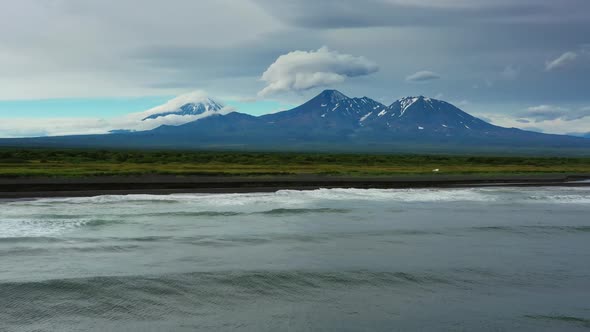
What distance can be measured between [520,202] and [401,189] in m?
11.2

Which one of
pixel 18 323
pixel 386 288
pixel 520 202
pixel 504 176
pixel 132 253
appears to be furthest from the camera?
pixel 504 176

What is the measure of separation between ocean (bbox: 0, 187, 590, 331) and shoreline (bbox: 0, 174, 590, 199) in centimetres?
678

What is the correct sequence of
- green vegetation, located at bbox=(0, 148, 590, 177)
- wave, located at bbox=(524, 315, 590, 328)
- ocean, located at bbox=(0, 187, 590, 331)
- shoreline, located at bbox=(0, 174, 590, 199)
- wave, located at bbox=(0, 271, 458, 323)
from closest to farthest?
wave, located at bbox=(524, 315, 590, 328)
ocean, located at bbox=(0, 187, 590, 331)
wave, located at bbox=(0, 271, 458, 323)
shoreline, located at bbox=(0, 174, 590, 199)
green vegetation, located at bbox=(0, 148, 590, 177)

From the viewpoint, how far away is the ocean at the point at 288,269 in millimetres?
13242

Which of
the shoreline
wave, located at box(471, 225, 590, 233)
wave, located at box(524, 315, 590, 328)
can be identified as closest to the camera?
wave, located at box(524, 315, 590, 328)

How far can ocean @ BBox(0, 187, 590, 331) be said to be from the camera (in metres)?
13.2

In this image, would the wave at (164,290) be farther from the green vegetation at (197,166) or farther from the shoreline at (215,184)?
the green vegetation at (197,166)

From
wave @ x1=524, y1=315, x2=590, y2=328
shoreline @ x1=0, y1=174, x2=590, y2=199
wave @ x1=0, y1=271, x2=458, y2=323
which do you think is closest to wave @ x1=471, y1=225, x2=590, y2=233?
wave @ x1=0, y1=271, x2=458, y2=323

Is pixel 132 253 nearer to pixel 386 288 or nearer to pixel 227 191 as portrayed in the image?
pixel 386 288

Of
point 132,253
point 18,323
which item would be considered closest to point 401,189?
point 132,253

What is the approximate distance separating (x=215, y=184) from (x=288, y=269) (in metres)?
30.3

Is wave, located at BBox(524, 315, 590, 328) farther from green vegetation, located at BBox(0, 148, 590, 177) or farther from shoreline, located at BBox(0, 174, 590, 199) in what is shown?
green vegetation, located at BBox(0, 148, 590, 177)

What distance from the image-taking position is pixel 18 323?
12.5 metres

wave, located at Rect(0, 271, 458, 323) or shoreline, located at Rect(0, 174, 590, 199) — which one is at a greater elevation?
shoreline, located at Rect(0, 174, 590, 199)
